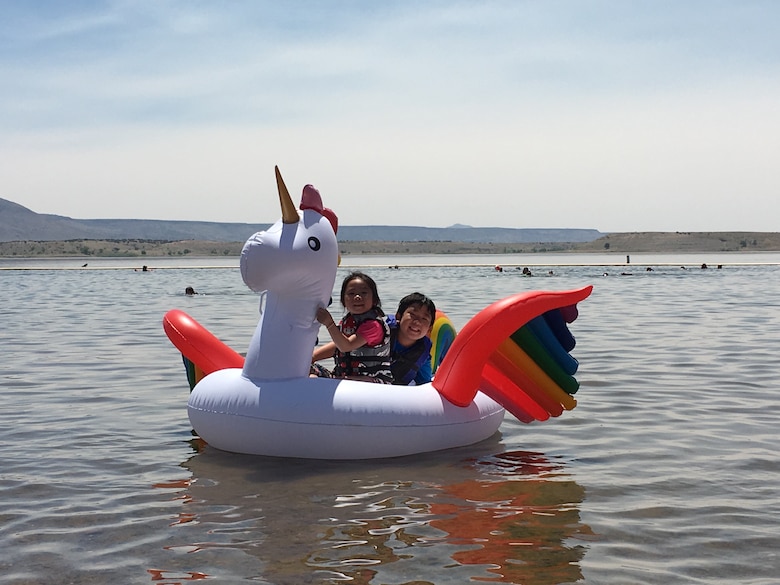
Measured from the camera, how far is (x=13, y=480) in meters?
6.00

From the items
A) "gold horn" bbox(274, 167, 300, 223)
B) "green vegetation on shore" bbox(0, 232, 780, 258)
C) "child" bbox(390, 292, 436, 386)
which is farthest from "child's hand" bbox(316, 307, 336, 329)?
"green vegetation on shore" bbox(0, 232, 780, 258)

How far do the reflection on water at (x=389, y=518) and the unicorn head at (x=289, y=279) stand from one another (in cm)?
74

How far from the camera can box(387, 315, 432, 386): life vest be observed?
7188 millimetres

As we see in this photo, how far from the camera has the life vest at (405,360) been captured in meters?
7.19

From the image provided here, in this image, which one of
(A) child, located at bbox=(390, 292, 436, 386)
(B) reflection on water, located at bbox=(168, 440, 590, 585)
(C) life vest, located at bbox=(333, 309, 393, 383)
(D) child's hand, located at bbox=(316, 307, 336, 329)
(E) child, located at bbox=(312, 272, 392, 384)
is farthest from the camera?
(A) child, located at bbox=(390, 292, 436, 386)

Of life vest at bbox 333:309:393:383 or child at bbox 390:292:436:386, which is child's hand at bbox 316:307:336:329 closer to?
life vest at bbox 333:309:393:383

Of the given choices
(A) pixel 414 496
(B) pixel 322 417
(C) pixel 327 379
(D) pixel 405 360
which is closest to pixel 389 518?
(A) pixel 414 496

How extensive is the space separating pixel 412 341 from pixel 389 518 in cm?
227

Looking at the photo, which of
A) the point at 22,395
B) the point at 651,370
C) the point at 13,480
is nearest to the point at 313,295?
the point at 13,480

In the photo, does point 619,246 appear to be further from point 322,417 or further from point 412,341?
point 322,417

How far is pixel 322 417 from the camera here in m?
6.14

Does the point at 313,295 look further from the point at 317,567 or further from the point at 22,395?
the point at 22,395

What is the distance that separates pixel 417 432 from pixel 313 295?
1.23m

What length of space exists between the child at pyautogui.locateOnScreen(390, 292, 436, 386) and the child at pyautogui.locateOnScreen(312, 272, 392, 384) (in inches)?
7.7
